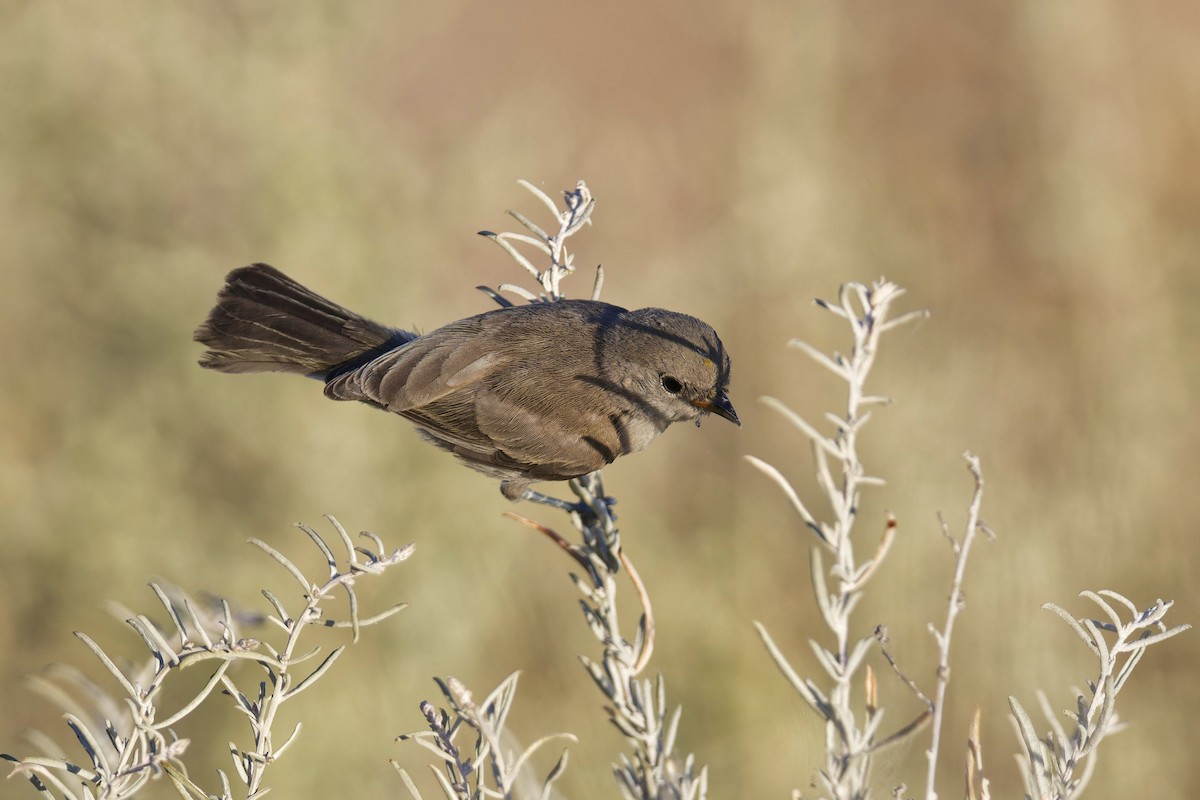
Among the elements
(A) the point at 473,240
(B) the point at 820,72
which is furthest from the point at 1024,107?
(A) the point at 473,240

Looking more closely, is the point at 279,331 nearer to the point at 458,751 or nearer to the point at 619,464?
the point at 619,464

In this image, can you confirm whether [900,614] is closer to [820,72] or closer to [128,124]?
[820,72]

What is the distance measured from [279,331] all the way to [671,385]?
147 centimetres

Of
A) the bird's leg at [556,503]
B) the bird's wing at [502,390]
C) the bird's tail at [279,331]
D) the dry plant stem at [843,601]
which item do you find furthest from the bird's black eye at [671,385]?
the dry plant stem at [843,601]

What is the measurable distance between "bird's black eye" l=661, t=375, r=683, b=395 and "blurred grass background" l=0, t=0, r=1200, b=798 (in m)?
1.03

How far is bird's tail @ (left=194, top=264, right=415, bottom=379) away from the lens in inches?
149

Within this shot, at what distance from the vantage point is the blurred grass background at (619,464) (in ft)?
13.1

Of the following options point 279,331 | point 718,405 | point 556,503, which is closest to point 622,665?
point 556,503

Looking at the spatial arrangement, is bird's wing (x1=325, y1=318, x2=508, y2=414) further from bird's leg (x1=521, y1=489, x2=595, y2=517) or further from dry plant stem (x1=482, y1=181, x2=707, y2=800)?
dry plant stem (x1=482, y1=181, x2=707, y2=800)

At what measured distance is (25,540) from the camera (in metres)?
4.31

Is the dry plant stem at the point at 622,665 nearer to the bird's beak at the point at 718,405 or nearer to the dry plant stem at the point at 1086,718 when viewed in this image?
the dry plant stem at the point at 1086,718

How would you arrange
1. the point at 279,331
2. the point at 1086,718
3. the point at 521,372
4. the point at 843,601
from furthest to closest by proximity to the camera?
the point at 279,331 → the point at 521,372 → the point at 1086,718 → the point at 843,601

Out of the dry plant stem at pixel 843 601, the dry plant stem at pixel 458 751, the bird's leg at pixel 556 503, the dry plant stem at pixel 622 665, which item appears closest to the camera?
the dry plant stem at pixel 843 601

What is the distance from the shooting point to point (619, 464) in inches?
219
